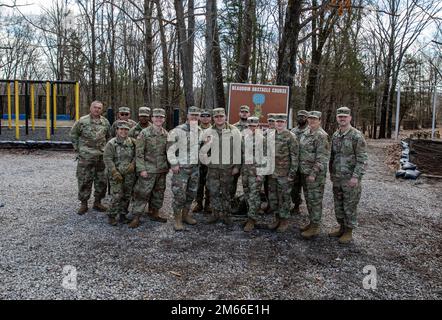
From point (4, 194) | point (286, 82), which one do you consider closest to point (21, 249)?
point (4, 194)

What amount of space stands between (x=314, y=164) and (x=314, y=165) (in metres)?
0.04

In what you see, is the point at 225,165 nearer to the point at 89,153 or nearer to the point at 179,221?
the point at 179,221

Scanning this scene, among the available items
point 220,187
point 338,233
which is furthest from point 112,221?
point 338,233

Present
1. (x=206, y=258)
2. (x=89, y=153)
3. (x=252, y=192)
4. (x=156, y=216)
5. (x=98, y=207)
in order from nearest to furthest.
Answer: (x=206, y=258) < (x=252, y=192) < (x=156, y=216) < (x=89, y=153) < (x=98, y=207)

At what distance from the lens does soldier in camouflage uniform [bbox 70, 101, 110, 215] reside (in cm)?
589

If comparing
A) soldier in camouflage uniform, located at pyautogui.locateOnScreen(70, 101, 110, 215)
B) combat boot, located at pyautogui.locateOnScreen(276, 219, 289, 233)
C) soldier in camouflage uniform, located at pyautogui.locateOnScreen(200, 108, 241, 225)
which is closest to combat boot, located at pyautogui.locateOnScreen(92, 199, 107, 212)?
soldier in camouflage uniform, located at pyautogui.locateOnScreen(70, 101, 110, 215)

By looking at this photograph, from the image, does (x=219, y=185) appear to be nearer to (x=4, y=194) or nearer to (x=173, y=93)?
(x=4, y=194)

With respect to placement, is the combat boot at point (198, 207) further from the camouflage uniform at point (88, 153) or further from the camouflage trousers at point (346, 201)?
the camouflage trousers at point (346, 201)

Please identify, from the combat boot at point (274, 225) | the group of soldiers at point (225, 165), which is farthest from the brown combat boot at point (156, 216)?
the combat boot at point (274, 225)

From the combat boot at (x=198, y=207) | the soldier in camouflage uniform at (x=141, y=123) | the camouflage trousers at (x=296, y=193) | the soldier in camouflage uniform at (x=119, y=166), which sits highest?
the soldier in camouflage uniform at (x=141, y=123)

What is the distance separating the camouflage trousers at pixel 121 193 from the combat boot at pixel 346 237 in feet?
10.1

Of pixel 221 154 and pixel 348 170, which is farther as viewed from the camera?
pixel 221 154

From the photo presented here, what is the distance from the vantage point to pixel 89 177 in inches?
234

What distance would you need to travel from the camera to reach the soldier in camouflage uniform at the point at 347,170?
4770 mm
